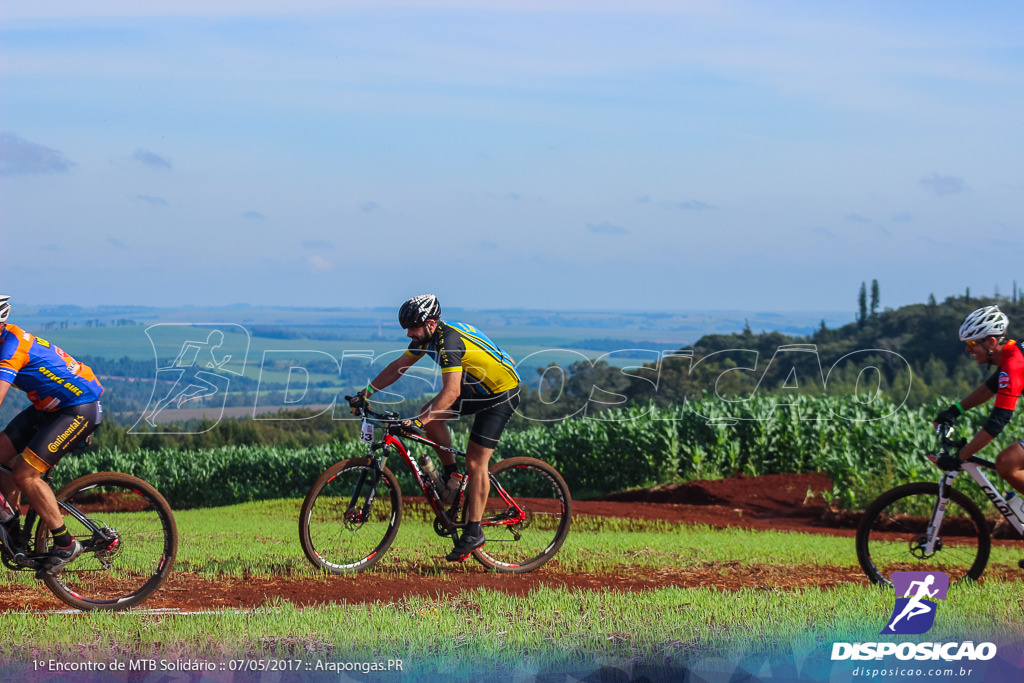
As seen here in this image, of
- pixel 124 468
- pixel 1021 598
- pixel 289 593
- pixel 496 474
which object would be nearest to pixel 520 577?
pixel 496 474

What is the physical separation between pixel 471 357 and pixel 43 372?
3.26 metres

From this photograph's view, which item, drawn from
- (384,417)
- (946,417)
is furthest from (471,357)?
(946,417)

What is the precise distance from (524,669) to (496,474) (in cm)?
325

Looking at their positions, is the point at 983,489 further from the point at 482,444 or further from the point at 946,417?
the point at 482,444

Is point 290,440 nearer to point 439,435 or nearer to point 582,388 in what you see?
point 582,388

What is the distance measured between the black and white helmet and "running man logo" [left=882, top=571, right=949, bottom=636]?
13.7ft

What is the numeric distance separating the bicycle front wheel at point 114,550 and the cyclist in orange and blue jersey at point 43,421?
6.1 inches

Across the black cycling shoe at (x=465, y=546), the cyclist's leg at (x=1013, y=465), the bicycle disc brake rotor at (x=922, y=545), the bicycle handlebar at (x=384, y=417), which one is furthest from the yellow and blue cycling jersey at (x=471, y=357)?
the cyclist's leg at (x=1013, y=465)

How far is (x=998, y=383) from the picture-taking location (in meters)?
7.55

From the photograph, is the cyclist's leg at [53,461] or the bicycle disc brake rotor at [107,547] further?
the bicycle disc brake rotor at [107,547]

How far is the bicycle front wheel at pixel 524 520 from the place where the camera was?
892cm

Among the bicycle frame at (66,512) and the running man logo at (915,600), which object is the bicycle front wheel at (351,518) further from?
the running man logo at (915,600)

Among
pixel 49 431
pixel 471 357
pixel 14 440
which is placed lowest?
pixel 14 440

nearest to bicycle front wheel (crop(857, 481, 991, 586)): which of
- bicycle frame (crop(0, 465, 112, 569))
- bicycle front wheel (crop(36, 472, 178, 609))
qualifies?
bicycle front wheel (crop(36, 472, 178, 609))
